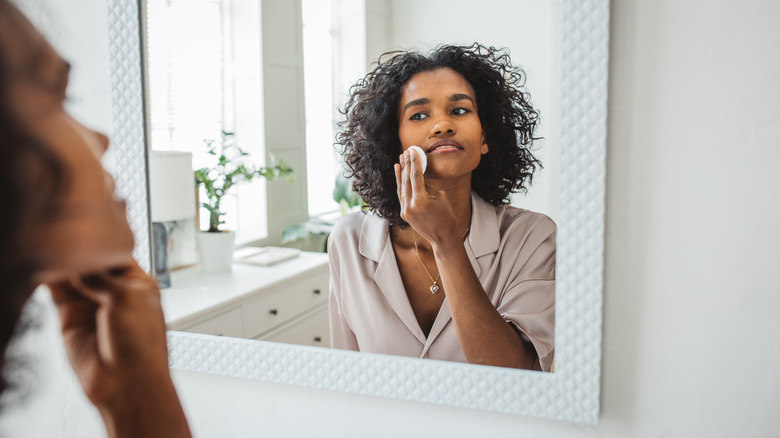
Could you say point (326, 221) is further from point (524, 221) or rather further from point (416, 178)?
point (524, 221)

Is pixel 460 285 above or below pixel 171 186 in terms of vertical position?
below

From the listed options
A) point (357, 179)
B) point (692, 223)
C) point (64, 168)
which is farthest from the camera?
point (357, 179)

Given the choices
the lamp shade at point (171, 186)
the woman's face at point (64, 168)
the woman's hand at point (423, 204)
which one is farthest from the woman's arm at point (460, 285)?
the woman's face at point (64, 168)

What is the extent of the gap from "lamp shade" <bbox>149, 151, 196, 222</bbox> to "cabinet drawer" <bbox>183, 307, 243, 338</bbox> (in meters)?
0.16

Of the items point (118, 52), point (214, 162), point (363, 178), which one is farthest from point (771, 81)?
point (118, 52)

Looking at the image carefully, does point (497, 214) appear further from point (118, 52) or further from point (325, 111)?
point (118, 52)

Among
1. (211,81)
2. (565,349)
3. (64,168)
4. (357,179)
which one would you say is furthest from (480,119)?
(64,168)

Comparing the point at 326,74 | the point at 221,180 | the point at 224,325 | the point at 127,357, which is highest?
the point at 326,74

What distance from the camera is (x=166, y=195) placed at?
899 millimetres

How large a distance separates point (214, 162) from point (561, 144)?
0.48 m

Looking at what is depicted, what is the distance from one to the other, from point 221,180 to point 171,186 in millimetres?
87

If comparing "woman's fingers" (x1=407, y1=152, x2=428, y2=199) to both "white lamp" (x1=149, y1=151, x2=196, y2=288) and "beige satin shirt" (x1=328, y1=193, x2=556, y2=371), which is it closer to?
"beige satin shirt" (x1=328, y1=193, x2=556, y2=371)

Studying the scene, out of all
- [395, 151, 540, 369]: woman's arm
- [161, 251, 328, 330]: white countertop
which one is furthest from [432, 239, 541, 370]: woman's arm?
[161, 251, 328, 330]: white countertop

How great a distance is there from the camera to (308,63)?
808 mm
